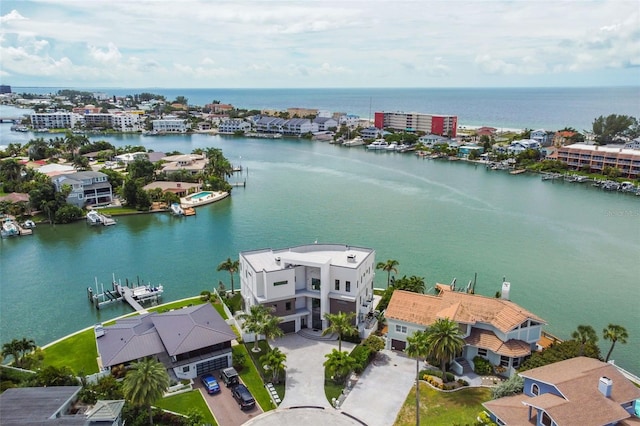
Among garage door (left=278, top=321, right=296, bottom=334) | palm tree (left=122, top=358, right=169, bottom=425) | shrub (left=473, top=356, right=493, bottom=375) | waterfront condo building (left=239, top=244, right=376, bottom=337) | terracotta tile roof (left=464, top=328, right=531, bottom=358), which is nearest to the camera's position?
palm tree (left=122, top=358, right=169, bottom=425)

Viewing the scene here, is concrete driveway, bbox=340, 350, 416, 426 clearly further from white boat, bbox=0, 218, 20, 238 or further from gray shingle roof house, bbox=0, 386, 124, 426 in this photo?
white boat, bbox=0, 218, 20, 238

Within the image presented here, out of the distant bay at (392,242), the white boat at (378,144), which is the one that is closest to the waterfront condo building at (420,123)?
the white boat at (378,144)

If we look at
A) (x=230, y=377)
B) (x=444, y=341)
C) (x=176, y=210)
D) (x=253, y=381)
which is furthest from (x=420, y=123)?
(x=230, y=377)

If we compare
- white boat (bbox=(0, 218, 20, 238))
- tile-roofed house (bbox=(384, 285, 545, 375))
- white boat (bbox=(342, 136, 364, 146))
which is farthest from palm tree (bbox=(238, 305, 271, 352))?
white boat (bbox=(342, 136, 364, 146))

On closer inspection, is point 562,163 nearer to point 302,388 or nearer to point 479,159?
point 479,159

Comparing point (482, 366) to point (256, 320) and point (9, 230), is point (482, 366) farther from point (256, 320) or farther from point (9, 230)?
point (9, 230)

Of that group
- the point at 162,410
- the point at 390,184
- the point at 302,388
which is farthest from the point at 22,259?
the point at 390,184

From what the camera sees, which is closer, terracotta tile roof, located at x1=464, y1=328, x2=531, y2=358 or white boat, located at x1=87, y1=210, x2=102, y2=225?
terracotta tile roof, located at x1=464, y1=328, x2=531, y2=358
